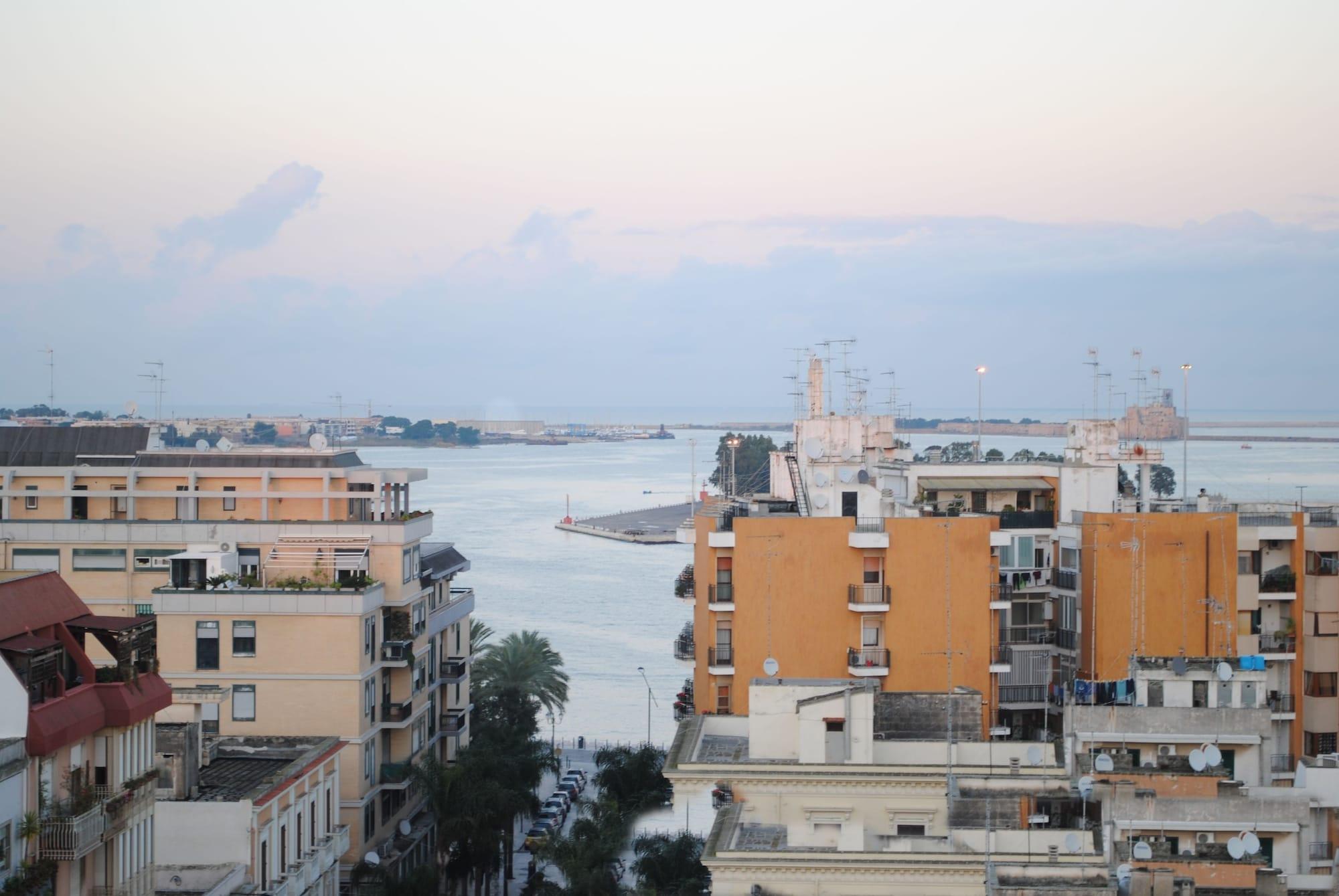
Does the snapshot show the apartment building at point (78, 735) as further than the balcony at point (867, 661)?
No

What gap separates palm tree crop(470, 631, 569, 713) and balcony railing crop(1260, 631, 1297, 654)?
66.3ft

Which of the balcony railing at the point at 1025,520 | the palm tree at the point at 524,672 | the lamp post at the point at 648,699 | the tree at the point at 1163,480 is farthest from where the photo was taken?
the tree at the point at 1163,480

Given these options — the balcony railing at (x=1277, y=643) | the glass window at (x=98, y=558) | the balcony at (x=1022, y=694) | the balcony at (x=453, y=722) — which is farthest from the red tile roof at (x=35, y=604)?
the balcony railing at (x=1277, y=643)

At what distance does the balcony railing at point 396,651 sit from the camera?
28.7 meters

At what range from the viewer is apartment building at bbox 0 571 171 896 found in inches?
542

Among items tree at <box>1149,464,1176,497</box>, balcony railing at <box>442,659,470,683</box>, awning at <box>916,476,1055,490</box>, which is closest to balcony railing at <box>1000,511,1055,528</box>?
awning at <box>916,476,1055,490</box>

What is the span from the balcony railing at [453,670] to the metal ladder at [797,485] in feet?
26.3

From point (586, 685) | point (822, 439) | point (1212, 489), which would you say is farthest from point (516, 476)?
point (822, 439)

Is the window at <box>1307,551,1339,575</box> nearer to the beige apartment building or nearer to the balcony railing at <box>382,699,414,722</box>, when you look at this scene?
the beige apartment building

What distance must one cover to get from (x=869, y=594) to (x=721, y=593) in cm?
256

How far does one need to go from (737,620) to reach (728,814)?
8.56 meters

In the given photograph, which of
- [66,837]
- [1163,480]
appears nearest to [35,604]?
[66,837]

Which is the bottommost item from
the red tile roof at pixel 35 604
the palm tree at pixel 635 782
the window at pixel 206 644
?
the palm tree at pixel 635 782

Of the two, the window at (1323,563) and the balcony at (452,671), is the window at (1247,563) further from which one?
the balcony at (452,671)
